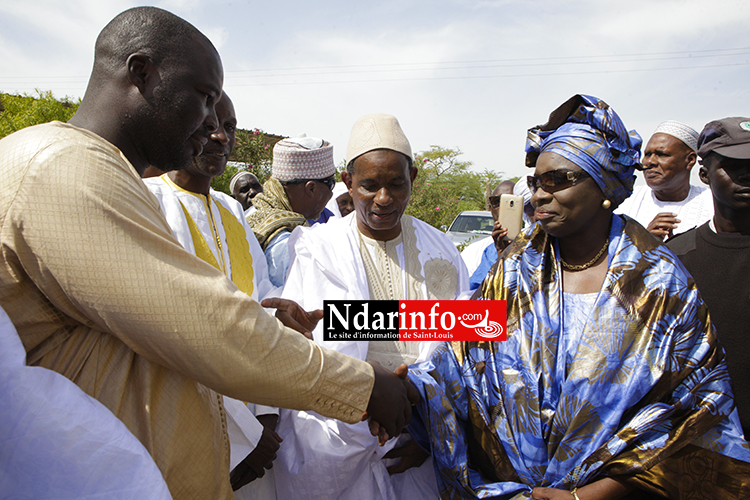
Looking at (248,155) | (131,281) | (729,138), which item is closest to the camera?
(131,281)

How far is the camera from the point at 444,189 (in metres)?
13.8

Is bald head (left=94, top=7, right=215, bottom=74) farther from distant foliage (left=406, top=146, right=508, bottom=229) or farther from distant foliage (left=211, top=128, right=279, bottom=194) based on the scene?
distant foliage (left=211, top=128, right=279, bottom=194)

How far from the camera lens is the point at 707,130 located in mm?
2740

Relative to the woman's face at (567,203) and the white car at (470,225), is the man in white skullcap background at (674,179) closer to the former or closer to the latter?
the woman's face at (567,203)

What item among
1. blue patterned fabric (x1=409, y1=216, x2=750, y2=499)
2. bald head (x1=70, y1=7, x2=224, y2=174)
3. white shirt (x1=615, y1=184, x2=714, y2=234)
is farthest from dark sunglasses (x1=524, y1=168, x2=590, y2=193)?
white shirt (x1=615, y1=184, x2=714, y2=234)

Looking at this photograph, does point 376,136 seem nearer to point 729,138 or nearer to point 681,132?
point 729,138

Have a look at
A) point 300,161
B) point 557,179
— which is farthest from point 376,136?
point 300,161

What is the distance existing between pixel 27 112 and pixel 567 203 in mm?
13812

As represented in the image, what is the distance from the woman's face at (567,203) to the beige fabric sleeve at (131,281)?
1392mm

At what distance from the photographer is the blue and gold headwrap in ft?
7.07

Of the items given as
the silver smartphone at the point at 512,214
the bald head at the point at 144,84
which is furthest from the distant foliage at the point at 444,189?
the bald head at the point at 144,84

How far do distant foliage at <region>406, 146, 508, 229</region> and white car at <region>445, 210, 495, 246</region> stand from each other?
0.50 m

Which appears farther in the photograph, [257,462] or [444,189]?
[444,189]

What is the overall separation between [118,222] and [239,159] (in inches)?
685
